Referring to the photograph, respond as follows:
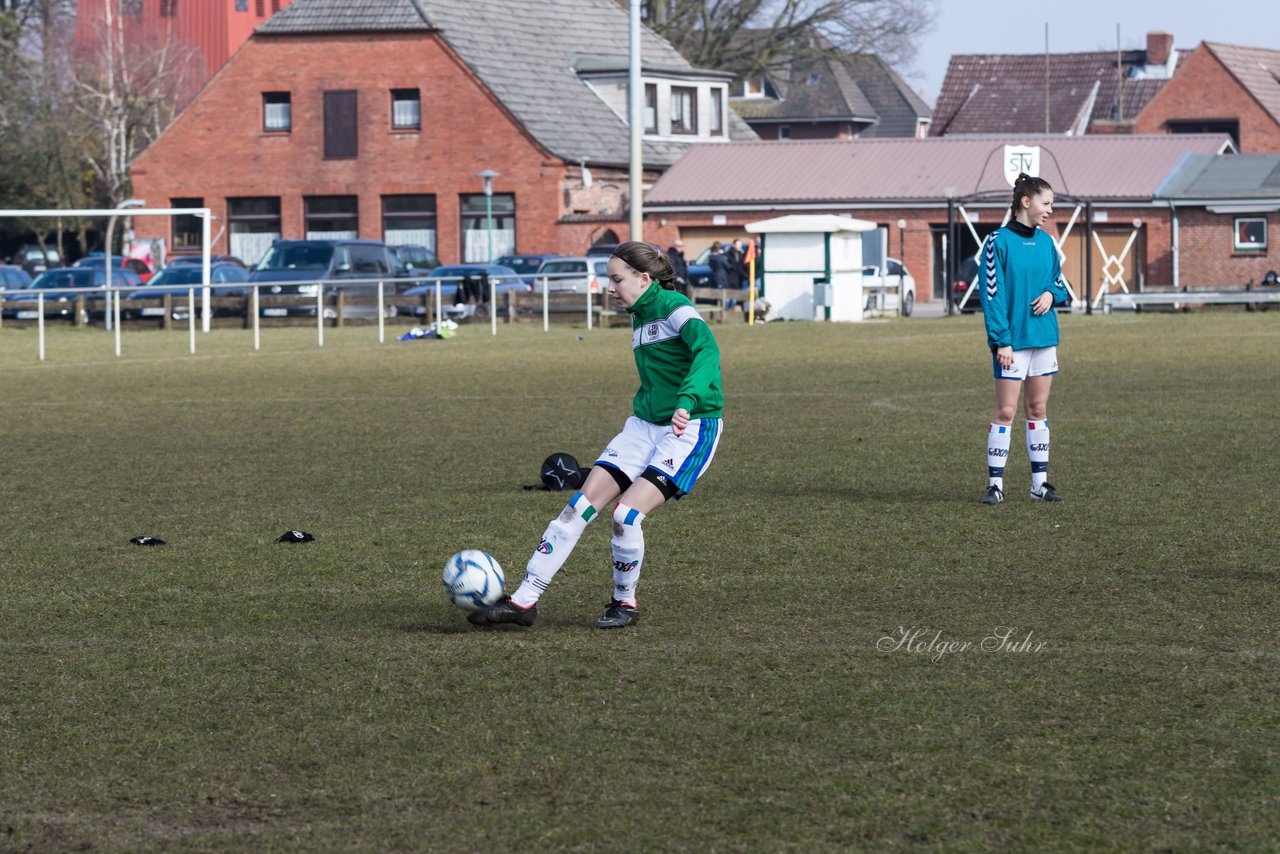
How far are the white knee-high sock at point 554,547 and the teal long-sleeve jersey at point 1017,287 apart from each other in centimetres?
434

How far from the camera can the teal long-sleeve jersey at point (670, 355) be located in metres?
7.64

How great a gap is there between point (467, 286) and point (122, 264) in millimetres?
15518

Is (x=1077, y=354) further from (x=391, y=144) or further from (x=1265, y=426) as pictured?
(x=391, y=144)

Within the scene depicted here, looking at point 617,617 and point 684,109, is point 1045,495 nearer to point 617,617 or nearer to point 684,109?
point 617,617

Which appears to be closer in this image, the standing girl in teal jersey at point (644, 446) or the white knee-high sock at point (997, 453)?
the standing girl in teal jersey at point (644, 446)

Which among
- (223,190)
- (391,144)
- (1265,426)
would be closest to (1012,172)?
(1265,426)

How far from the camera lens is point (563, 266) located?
45.2 metres

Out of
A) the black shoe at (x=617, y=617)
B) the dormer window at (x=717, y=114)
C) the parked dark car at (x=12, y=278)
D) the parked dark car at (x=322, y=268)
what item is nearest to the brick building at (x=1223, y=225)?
the dormer window at (x=717, y=114)

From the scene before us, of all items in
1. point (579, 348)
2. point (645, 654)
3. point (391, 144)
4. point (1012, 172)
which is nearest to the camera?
point (645, 654)

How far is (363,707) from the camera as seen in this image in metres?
6.45

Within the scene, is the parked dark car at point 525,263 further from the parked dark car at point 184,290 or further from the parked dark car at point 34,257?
the parked dark car at point 34,257

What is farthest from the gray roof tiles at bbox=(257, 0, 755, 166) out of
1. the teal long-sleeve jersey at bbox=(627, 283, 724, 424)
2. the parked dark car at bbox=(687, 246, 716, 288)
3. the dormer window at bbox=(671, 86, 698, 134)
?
the teal long-sleeve jersey at bbox=(627, 283, 724, 424)

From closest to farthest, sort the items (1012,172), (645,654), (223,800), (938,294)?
(223,800) → (645,654) → (1012,172) → (938,294)

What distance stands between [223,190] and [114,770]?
58.4 metres
